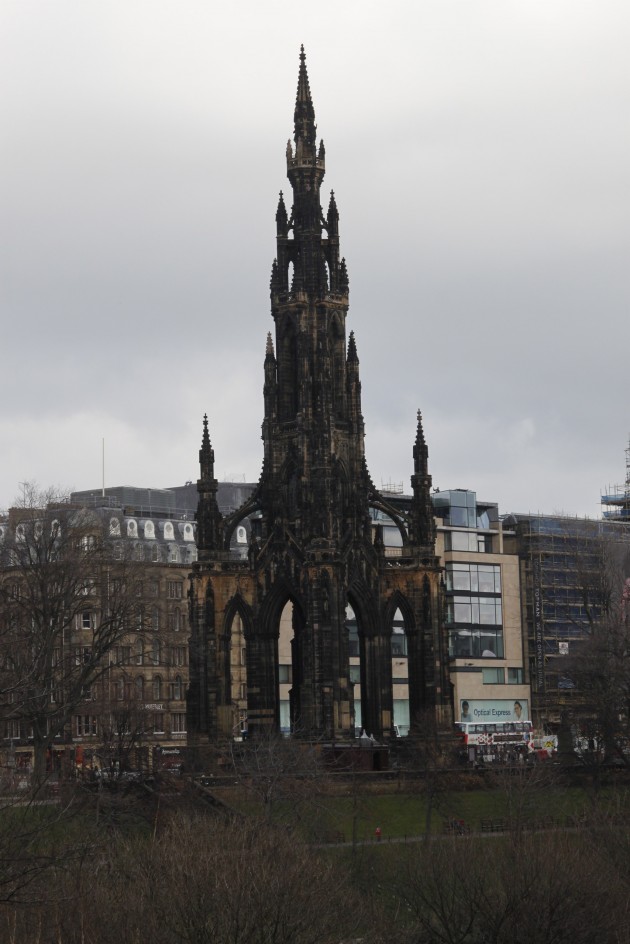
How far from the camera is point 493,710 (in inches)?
6348

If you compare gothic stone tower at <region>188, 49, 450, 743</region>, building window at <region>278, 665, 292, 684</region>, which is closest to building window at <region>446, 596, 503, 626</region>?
building window at <region>278, 665, 292, 684</region>

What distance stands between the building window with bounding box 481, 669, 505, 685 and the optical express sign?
61.6 inches

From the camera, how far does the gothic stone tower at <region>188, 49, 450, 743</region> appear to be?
3570 inches

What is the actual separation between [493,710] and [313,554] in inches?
2902

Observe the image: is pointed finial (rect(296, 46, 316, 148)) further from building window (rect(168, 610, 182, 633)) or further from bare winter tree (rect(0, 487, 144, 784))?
building window (rect(168, 610, 182, 633))

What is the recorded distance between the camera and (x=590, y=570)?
144m

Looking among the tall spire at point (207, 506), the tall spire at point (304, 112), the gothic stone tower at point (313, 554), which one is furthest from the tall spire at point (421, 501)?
the tall spire at point (304, 112)

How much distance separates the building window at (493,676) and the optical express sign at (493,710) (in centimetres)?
156

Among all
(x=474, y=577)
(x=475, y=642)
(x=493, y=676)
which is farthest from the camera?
(x=493, y=676)

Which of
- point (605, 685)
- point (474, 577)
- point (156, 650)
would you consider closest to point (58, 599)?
→ point (156, 650)

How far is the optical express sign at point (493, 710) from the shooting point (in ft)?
522

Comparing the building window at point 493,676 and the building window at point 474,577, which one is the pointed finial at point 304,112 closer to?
the building window at point 474,577

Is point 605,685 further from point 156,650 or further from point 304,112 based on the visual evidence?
point 304,112

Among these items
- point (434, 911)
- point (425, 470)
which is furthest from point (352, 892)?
point (425, 470)
